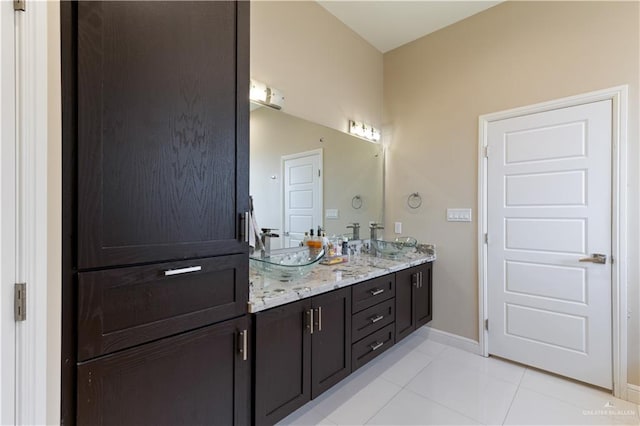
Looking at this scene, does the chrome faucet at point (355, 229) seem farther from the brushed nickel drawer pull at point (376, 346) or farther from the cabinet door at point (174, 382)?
the cabinet door at point (174, 382)

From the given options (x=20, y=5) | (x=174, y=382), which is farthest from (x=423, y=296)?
(x=20, y=5)

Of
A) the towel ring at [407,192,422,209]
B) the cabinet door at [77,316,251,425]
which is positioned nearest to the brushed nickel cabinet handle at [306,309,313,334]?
the cabinet door at [77,316,251,425]

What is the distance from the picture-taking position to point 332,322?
1785mm

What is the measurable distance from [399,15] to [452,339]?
3162 mm

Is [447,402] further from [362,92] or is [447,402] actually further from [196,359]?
[362,92]

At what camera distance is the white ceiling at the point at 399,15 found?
8.35ft

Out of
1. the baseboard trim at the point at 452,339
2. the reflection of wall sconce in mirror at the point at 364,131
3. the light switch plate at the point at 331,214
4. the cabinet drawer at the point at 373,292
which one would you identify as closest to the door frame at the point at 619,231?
the baseboard trim at the point at 452,339

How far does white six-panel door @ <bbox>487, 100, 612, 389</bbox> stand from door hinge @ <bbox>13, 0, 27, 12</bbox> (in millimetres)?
2975

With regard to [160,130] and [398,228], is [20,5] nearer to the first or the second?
[160,130]

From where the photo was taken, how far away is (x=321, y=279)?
182 centimetres

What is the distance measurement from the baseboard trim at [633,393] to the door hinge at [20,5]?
3682 mm

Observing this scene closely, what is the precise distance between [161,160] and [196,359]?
2.66 ft

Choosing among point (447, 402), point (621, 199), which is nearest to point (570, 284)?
point (621, 199)

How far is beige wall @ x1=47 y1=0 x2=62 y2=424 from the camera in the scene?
2.81 feet
